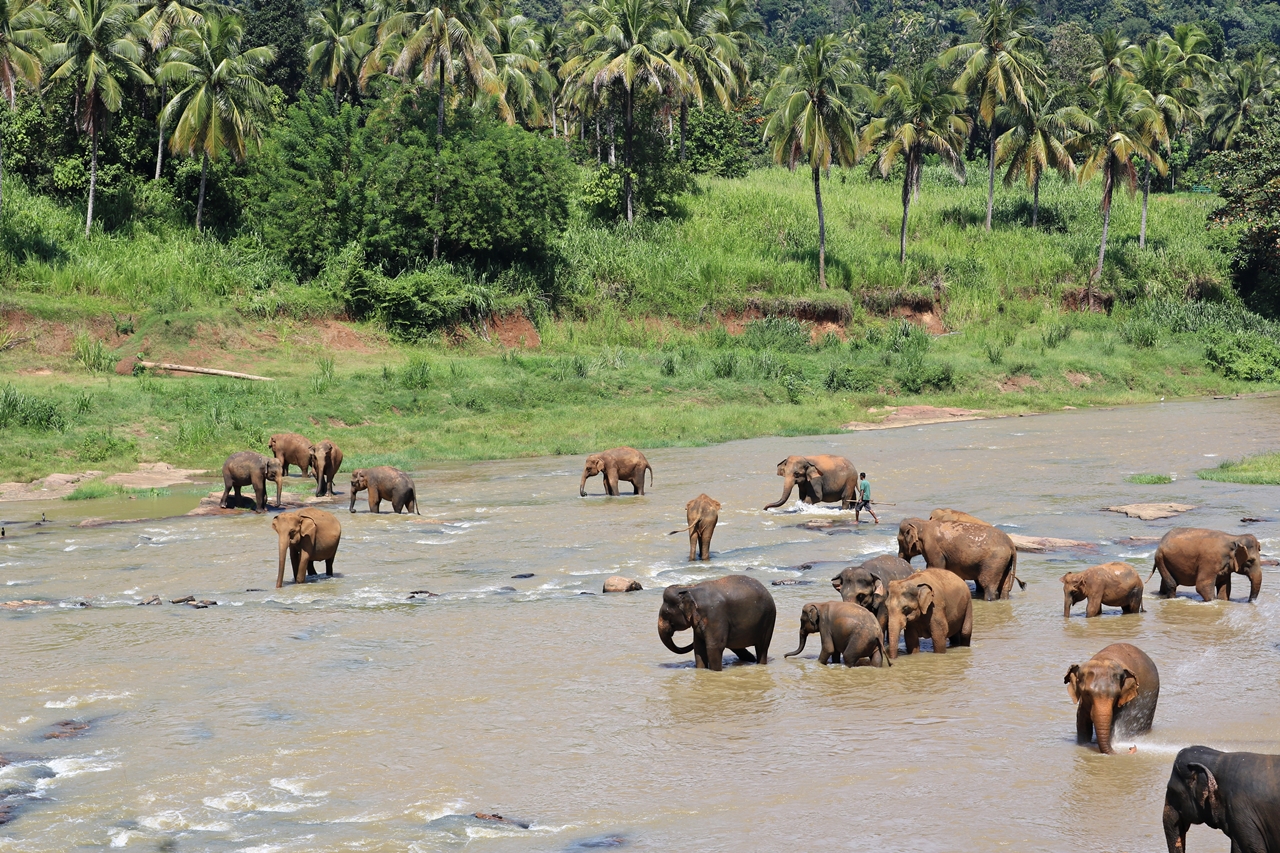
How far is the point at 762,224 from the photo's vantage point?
57875mm

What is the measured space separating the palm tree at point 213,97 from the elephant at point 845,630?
3589 centimetres

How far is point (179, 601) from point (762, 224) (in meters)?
44.4

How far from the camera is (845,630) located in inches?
494

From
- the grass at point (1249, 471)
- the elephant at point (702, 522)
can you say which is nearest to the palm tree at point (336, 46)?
the grass at point (1249, 471)

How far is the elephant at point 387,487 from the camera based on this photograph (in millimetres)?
22734

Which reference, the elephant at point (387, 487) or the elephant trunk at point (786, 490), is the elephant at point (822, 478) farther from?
the elephant at point (387, 487)

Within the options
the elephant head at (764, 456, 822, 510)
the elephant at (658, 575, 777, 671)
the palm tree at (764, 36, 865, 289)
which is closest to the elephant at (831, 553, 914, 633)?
the elephant at (658, 575, 777, 671)

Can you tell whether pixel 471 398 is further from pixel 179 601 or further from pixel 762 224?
pixel 762 224

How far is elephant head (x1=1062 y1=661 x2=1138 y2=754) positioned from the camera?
387 inches

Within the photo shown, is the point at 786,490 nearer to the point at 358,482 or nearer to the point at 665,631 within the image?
the point at 358,482

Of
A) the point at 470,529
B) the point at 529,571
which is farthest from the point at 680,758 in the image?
the point at 470,529

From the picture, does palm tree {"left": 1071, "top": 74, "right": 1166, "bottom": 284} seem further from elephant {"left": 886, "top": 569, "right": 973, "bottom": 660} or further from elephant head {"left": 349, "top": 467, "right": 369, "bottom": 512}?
elephant {"left": 886, "top": 569, "right": 973, "bottom": 660}

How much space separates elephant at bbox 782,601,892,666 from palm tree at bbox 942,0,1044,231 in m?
49.7

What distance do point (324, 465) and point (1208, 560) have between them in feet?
51.5
